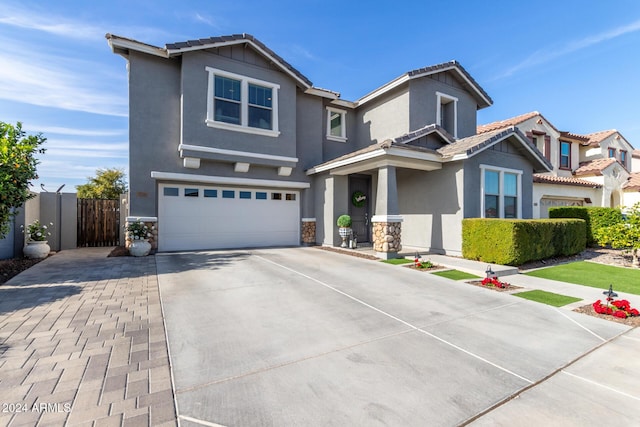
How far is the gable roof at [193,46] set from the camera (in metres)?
9.39

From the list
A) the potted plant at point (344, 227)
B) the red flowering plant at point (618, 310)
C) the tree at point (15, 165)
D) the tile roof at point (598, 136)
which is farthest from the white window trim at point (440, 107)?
the tree at point (15, 165)

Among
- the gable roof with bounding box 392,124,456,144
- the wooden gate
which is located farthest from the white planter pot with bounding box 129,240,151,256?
the gable roof with bounding box 392,124,456,144

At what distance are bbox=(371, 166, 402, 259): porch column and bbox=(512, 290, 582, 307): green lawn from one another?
12.9 ft

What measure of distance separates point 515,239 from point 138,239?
39.0 feet

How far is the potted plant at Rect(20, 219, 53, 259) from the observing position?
29.9ft

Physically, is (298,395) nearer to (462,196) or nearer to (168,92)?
(462,196)

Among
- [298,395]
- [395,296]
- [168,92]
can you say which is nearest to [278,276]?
[395,296]

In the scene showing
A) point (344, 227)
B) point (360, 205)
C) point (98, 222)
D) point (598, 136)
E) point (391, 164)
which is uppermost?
point (598, 136)

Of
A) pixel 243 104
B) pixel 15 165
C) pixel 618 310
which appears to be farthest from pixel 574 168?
pixel 15 165

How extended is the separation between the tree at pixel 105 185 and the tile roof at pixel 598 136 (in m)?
37.5

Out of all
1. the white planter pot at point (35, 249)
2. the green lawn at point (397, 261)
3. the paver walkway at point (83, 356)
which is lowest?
the paver walkway at point (83, 356)

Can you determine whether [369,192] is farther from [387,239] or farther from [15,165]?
[15,165]

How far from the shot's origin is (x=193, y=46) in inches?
388

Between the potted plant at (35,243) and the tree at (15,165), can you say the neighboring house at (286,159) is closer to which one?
the tree at (15,165)
